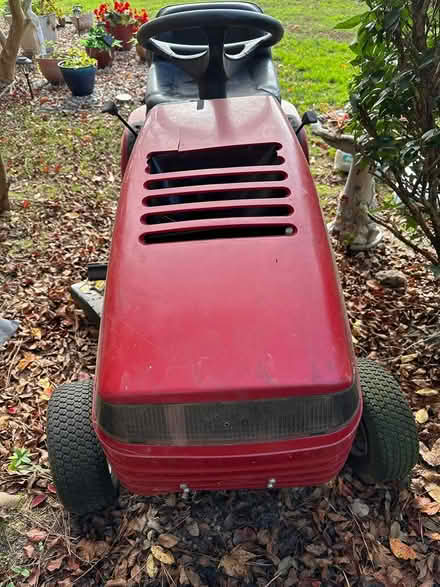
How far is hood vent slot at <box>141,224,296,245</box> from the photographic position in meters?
1.59

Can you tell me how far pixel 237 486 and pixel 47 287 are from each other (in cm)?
219

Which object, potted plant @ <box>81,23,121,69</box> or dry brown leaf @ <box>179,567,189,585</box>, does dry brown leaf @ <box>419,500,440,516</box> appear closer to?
dry brown leaf @ <box>179,567,189,585</box>

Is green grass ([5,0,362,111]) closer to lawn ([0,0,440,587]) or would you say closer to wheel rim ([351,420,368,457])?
lawn ([0,0,440,587])

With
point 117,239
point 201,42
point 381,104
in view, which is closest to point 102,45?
point 201,42

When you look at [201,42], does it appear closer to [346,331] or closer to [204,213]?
[204,213]

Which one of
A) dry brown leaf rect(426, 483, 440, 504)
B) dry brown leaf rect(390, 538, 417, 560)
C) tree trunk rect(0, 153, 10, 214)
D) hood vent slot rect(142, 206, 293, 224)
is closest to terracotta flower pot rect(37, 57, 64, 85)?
tree trunk rect(0, 153, 10, 214)

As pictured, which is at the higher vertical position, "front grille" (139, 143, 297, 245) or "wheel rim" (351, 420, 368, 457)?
"front grille" (139, 143, 297, 245)

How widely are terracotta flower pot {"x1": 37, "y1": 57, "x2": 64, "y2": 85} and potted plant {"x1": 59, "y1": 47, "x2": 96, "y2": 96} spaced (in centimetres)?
17

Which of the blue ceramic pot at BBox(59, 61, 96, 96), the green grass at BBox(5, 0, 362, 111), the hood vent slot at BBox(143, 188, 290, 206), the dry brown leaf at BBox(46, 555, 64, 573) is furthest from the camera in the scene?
the green grass at BBox(5, 0, 362, 111)

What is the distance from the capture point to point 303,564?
1.80 metres

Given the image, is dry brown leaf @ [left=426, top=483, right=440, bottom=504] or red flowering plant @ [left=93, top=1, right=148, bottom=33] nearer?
dry brown leaf @ [left=426, top=483, right=440, bottom=504]

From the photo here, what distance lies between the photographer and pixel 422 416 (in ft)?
7.48

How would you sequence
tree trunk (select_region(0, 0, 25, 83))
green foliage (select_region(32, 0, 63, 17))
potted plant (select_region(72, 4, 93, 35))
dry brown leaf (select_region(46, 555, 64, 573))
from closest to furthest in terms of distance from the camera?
dry brown leaf (select_region(46, 555, 64, 573)) < tree trunk (select_region(0, 0, 25, 83)) < green foliage (select_region(32, 0, 63, 17)) < potted plant (select_region(72, 4, 93, 35))

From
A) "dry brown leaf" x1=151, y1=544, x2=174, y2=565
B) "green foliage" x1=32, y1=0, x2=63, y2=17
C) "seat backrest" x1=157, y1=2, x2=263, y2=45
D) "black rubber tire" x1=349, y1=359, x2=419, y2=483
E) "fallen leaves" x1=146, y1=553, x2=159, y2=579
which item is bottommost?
"fallen leaves" x1=146, y1=553, x2=159, y2=579
